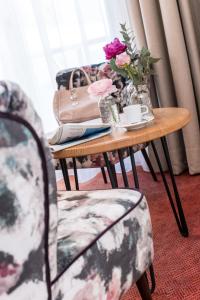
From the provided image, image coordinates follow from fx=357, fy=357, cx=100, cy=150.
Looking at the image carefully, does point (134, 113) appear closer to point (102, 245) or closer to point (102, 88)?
point (102, 88)

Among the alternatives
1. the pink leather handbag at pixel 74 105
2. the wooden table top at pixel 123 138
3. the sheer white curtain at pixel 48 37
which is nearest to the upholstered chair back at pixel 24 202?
the wooden table top at pixel 123 138

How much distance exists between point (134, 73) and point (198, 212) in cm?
80

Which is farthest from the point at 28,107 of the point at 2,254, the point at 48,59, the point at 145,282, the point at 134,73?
the point at 48,59

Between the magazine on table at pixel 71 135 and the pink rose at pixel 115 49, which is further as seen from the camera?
the pink rose at pixel 115 49

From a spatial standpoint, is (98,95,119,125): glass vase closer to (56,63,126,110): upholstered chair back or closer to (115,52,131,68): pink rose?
(115,52,131,68): pink rose

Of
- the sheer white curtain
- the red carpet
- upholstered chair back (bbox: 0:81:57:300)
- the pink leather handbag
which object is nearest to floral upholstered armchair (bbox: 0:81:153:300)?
upholstered chair back (bbox: 0:81:57:300)

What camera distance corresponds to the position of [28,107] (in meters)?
0.56

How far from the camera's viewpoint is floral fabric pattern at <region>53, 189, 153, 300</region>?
73 cm

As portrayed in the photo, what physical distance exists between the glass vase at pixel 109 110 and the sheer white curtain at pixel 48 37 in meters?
1.09

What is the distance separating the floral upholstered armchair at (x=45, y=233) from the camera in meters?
0.56

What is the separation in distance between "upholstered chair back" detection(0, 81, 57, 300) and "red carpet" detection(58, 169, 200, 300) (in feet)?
2.37

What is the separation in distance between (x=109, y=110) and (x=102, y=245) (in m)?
0.80

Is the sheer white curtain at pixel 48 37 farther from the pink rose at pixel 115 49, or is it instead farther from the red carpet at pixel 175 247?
Answer: the pink rose at pixel 115 49

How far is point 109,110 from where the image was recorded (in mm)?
1499
